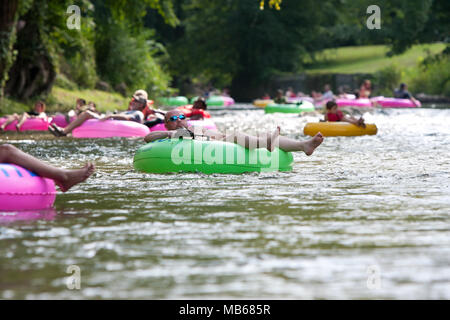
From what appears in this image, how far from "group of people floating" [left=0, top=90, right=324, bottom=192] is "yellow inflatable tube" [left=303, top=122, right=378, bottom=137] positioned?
2.30 m

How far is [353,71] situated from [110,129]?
124 ft

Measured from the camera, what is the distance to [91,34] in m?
30.4

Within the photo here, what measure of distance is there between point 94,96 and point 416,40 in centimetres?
2222

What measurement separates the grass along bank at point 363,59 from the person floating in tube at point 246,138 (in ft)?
134

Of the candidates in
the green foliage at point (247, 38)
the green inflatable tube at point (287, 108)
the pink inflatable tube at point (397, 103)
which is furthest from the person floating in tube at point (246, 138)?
the green foliage at point (247, 38)

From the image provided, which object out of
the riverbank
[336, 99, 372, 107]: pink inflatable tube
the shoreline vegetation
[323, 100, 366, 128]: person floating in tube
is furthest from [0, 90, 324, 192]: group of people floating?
[336, 99, 372, 107]: pink inflatable tube

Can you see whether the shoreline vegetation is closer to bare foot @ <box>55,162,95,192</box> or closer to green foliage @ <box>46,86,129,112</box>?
green foliage @ <box>46,86,129,112</box>

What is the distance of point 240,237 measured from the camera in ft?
20.6

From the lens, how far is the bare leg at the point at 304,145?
10.6 meters

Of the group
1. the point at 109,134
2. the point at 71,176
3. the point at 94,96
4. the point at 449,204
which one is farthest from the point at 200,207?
the point at 94,96

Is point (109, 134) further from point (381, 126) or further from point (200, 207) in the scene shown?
point (200, 207)

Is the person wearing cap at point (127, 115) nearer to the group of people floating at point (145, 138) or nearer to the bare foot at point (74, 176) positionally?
the group of people floating at point (145, 138)

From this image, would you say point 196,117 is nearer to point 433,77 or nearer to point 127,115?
point 127,115

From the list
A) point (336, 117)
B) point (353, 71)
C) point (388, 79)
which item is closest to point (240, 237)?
point (336, 117)
